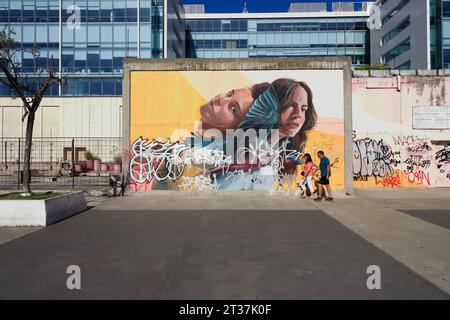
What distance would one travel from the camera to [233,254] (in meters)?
5.32

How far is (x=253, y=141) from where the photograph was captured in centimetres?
1280

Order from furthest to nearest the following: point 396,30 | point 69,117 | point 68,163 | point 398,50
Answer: point 396,30
point 398,50
point 69,117
point 68,163

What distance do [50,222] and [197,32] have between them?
57497 mm

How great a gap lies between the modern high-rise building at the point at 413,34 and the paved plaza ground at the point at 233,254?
130 ft

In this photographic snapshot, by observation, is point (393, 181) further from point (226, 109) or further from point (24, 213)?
point (24, 213)

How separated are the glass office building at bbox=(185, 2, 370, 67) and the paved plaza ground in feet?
171

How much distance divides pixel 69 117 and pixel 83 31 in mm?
12449

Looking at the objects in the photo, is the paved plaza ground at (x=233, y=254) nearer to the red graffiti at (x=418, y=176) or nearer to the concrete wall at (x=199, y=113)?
the concrete wall at (x=199, y=113)

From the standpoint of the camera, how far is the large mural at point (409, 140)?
49.9 feet

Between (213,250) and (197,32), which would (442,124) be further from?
(197,32)

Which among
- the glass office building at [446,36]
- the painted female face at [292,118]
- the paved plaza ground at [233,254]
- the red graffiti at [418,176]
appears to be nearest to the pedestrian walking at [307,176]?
the painted female face at [292,118]

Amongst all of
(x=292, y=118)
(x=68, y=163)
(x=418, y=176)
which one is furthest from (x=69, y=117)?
(x=418, y=176)

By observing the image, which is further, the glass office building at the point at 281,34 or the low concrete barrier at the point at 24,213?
the glass office building at the point at 281,34

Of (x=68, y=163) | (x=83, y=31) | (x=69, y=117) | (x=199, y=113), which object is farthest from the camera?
(x=83, y=31)
